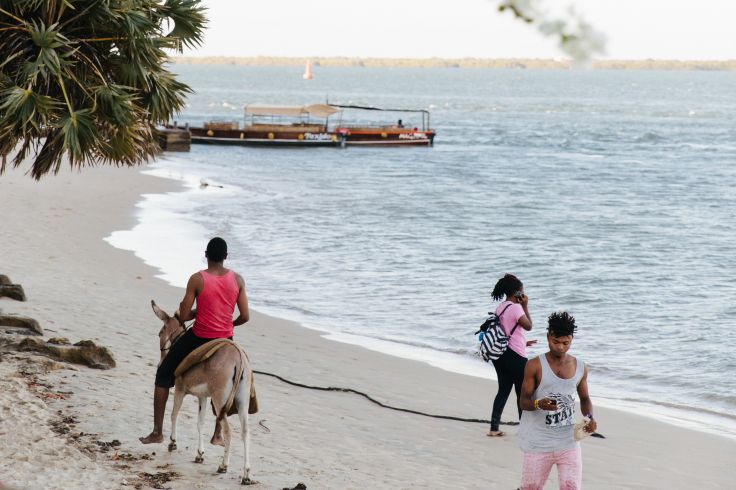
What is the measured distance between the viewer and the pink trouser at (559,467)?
6234 millimetres

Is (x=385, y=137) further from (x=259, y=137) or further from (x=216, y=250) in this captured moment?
(x=216, y=250)

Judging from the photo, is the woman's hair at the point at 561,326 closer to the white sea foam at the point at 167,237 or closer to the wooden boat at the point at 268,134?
the white sea foam at the point at 167,237

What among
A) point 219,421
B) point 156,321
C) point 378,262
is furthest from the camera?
point 378,262

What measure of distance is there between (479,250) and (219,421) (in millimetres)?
21897

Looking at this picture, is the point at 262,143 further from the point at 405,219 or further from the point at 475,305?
the point at 475,305

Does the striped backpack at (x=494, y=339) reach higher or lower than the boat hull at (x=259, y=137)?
lower

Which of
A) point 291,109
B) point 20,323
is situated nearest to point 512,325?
point 20,323

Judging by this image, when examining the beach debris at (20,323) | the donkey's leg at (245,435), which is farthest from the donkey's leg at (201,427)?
the beach debris at (20,323)

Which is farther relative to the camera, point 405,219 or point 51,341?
point 405,219

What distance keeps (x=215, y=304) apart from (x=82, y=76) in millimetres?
3749

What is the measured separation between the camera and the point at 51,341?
11391 millimetres

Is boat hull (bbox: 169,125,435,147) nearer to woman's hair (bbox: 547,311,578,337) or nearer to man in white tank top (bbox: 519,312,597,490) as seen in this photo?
man in white tank top (bbox: 519,312,597,490)

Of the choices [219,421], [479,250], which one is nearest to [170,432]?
[219,421]

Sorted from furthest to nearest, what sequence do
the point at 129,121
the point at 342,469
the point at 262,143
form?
the point at 262,143 → the point at 129,121 → the point at 342,469
